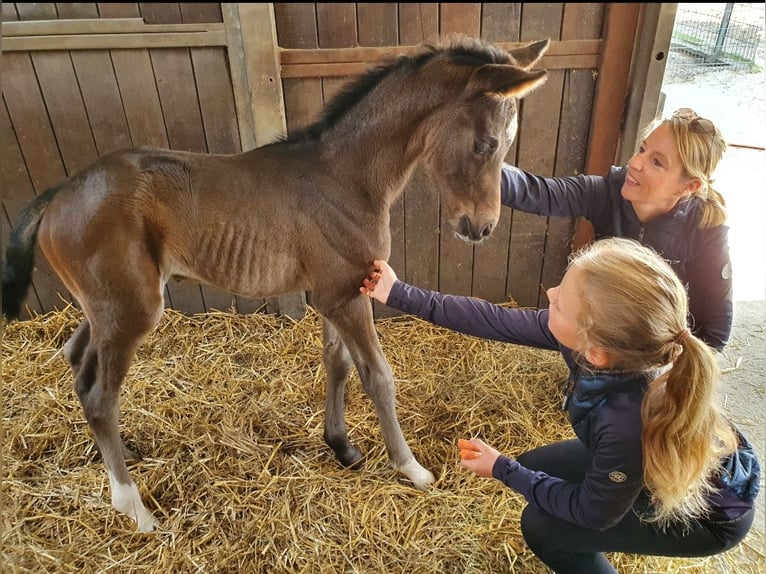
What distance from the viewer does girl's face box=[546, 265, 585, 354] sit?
4.46ft

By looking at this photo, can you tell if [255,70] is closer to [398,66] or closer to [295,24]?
[295,24]

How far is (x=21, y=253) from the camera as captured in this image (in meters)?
1.83

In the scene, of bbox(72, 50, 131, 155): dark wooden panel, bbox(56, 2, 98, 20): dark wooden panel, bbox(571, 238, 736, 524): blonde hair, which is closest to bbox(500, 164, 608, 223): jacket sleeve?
bbox(571, 238, 736, 524): blonde hair

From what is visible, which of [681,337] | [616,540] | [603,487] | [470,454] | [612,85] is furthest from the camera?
[612,85]

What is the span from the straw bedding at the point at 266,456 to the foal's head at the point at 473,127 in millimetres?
1082

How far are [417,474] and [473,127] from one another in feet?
4.57

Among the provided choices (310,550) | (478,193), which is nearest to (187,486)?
(310,550)

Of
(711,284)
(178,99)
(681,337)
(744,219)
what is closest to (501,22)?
(711,284)

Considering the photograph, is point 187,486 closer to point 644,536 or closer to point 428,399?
point 428,399

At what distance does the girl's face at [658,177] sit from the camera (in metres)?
1.82

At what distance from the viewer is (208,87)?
8.63ft

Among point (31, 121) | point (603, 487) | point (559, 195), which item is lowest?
point (603, 487)

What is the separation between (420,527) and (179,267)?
1.34 meters

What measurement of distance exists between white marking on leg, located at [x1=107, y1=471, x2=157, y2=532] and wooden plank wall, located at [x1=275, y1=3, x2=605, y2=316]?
5.65ft
